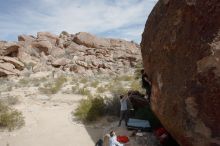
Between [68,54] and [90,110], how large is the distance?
20333 millimetres

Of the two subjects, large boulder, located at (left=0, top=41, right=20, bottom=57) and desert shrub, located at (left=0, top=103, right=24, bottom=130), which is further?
large boulder, located at (left=0, top=41, right=20, bottom=57)

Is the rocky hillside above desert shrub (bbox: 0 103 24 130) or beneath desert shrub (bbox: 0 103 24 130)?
above

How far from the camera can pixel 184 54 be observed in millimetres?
8391

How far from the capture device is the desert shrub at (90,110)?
16.1 metres

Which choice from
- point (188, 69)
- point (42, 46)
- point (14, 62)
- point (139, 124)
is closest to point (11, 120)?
point (139, 124)

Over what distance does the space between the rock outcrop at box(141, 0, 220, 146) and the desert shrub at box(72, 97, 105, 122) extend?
6.59 m

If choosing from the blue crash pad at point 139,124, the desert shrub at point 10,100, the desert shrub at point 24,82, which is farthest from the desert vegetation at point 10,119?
the desert shrub at point 24,82

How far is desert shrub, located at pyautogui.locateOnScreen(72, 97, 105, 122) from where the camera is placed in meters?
16.1

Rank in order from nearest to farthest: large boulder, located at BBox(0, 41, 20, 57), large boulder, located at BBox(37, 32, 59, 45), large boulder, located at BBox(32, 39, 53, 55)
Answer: large boulder, located at BBox(0, 41, 20, 57), large boulder, located at BBox(32, 39, 53, 55), large boulder, located at BBox(37, 32, 59, 45)

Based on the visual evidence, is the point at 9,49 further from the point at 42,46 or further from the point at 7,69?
the point at 7,69

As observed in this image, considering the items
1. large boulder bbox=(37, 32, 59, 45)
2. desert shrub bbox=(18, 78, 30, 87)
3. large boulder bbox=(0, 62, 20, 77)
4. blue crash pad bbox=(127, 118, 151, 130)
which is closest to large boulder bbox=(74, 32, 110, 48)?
large boulder bbox=(37, 32, 59, 45)

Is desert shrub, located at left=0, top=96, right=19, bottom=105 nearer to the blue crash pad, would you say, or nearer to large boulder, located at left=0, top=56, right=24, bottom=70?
the blue crash pad

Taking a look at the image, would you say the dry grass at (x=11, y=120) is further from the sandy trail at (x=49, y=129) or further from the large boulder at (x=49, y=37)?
the large boulder at (x=49, y=37)

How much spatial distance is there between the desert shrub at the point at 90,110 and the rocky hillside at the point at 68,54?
1379 centimetres
